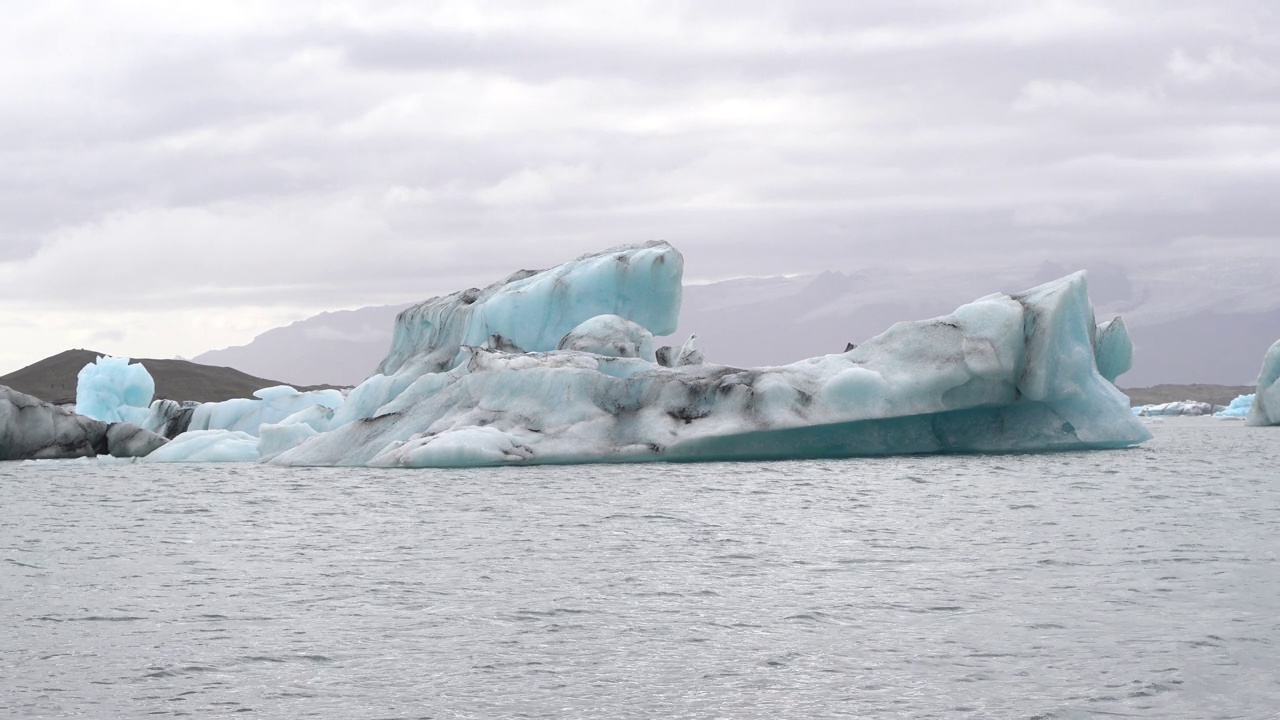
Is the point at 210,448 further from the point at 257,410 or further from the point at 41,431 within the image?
the point at 41,431

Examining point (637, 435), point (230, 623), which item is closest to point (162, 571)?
point (230, 623)

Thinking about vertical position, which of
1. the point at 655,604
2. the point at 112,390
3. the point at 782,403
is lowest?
the point at 655,604

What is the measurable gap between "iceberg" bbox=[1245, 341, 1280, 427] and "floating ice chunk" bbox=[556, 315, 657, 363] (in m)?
25.6

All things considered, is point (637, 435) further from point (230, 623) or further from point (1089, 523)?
point (230, 623)

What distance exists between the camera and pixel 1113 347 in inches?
1363

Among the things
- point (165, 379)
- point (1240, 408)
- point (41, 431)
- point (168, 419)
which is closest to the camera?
point (41, 431)

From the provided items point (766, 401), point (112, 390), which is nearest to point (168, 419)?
point (112, 390)

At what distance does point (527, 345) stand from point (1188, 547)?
72.3ft

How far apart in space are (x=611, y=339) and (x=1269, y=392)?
1163 inches

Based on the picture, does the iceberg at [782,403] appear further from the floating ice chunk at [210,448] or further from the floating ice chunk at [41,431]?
the floating ice chunk at [41,431]

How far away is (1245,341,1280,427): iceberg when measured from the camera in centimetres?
4812

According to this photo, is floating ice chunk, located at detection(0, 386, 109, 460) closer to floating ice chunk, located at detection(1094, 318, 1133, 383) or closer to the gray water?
the gray water

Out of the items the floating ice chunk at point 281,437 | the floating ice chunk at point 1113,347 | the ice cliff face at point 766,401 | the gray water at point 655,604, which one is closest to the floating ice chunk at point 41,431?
the floating ice chunk at point 281,437

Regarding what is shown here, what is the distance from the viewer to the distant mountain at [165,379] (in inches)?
3438
